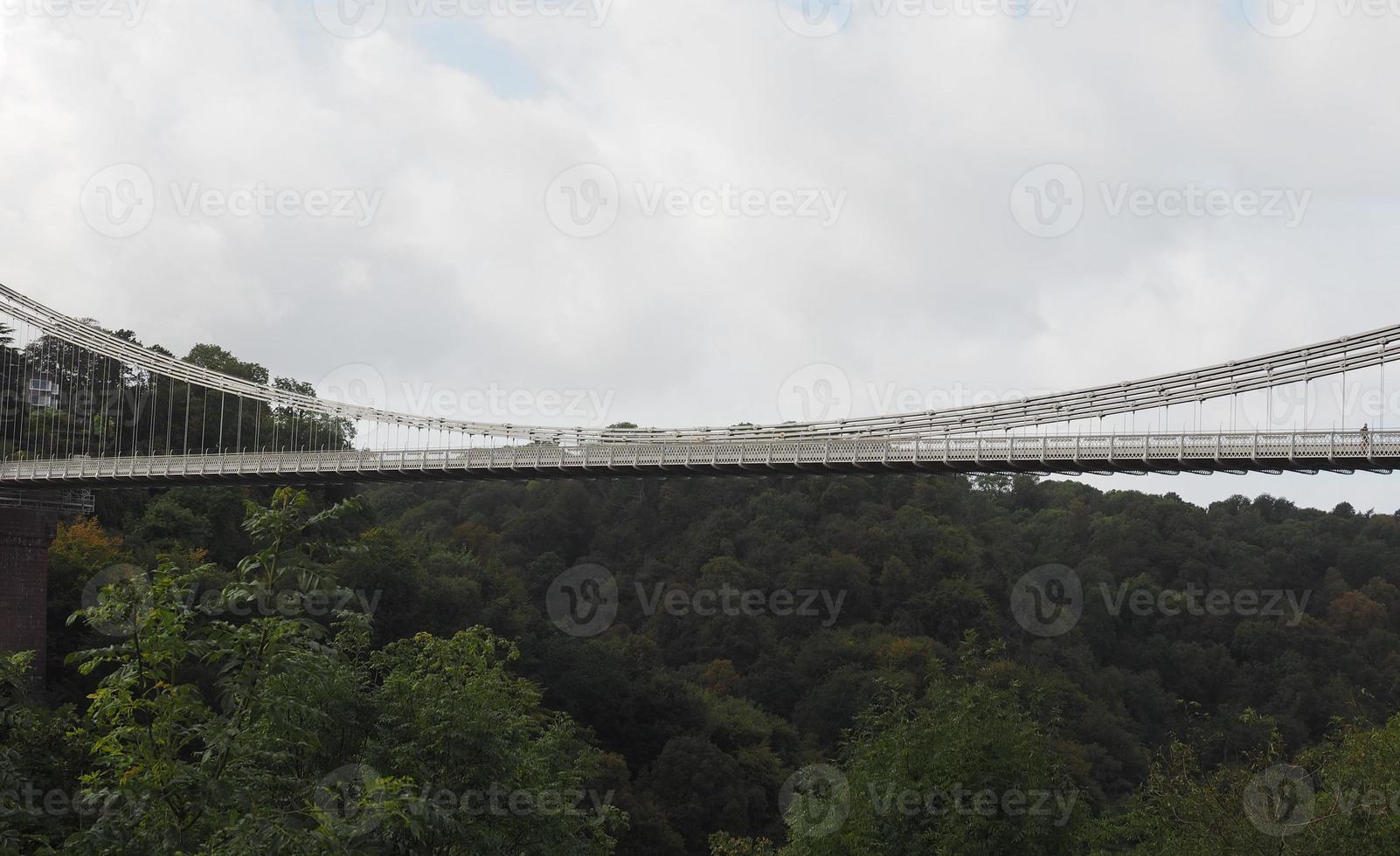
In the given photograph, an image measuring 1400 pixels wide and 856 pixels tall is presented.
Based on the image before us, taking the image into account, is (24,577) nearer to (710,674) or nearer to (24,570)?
(24,570)

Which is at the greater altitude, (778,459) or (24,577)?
(778,459)

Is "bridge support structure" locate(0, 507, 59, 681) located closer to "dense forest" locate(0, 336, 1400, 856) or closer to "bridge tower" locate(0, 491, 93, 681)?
"bridge tower" locate(0, 491, 93, 681)

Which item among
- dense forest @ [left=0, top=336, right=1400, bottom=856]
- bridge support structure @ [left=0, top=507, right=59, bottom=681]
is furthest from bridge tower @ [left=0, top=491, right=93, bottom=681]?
dense forest @ [left=0, top=336, right=1400, bottom=856]

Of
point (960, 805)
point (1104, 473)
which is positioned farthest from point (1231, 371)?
point (960, 805)

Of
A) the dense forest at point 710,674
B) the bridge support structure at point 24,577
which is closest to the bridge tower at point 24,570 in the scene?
the bridge support structure at point 24,577

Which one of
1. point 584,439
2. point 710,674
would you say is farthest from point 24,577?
point 710,674

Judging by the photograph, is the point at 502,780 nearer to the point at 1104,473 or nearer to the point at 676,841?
the point at 1104,473

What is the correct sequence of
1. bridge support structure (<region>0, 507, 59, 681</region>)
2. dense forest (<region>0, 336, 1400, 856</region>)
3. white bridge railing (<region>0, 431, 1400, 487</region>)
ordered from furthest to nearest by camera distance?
bridge support structure (<region>0, 507, 59, 681</region>) → white bridge railing (<region>0, 431, 1400, 487</region>) → dense forest (<region>0, 336, 1400, 856</region>)
